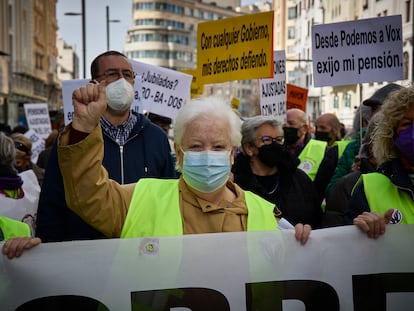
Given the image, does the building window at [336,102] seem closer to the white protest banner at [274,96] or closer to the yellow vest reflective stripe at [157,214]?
the white protest banner at [274,96]

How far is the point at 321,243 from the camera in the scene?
3.08m

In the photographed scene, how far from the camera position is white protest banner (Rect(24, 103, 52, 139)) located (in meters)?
14.4

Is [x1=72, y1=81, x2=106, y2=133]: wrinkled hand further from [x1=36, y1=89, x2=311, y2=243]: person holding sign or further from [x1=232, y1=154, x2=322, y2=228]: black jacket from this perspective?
[x1=232, y1=154, x2=322, y2=228]: black jacket

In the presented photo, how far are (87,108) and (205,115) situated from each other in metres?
0.65

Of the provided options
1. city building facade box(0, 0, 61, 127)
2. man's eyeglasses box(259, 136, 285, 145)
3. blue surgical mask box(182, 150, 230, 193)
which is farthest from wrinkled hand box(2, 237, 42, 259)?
city building facade box(0, 0, 61, 127)

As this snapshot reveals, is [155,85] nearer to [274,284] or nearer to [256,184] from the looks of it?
[256,184]

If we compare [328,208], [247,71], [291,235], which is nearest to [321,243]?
[291,235]

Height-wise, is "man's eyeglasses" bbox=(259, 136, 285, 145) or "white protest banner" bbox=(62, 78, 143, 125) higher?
"white protest banner" bbox=(62, 78, 143, 125)

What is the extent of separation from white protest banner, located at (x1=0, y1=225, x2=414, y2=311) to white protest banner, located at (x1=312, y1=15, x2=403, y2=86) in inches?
155

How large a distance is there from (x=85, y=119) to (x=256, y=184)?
223cm

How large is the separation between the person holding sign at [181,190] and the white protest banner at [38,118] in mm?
11620

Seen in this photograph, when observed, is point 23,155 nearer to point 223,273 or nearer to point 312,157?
point 312,157

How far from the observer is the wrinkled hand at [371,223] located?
3.00 meters

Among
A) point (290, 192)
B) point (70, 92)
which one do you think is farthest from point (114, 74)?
point (70, 92)
